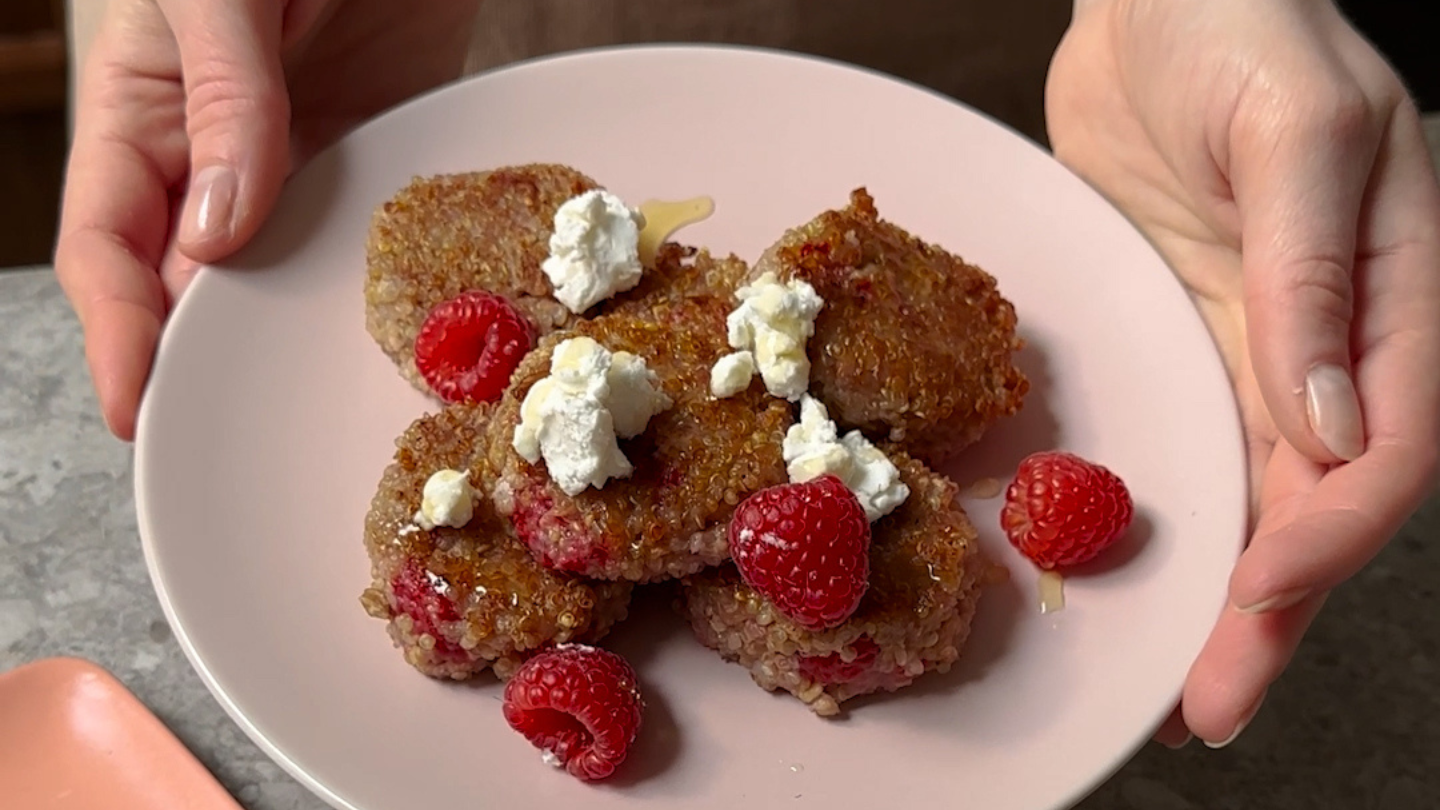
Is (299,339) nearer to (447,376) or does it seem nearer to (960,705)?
(447,376)

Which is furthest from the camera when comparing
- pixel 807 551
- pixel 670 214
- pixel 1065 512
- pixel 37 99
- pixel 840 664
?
pixel 37 99

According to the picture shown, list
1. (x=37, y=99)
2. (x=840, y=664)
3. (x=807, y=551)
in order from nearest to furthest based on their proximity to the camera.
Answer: (x=807, y=551) < (x=840, y=664) < (x=37, y=99)

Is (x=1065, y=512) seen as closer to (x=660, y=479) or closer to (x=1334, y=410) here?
(x=1334, y=410)

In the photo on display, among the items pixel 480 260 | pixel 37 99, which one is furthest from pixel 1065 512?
pixel 37 99

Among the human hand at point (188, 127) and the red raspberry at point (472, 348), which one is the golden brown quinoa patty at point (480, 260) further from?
the human hand at point (188, 127)

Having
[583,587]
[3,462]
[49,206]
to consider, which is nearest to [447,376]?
[583,587]

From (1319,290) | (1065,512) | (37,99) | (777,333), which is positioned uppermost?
(1319,290)

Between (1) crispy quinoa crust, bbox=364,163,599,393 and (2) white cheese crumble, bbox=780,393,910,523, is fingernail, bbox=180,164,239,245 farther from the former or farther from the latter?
(2) white cheese crumble, bbox=780,393,910,523

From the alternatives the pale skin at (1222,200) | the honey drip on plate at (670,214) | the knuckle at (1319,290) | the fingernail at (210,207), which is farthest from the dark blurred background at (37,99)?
the knuckle at (1319,290)
